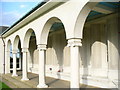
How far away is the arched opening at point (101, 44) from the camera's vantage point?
10156 millimetres

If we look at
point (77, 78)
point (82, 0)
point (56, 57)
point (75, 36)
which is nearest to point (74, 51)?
point (75, 36)

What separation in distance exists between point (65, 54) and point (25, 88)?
20.3 ft

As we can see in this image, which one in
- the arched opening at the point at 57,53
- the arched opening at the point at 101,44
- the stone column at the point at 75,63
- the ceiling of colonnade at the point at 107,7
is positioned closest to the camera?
the stone column at the point at 75,63

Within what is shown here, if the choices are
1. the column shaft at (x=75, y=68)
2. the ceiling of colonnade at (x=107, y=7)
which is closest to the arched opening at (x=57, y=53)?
the ceiling of colonnade at (x=107, y=7)

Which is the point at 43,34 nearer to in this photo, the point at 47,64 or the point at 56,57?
the point at 56,57

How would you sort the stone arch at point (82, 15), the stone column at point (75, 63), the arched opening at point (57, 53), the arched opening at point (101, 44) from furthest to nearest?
the arched opening at point (57, 53) < the arched opening at point (101, 44) < the stone column at point (75, 63) < the stone arch at point (82, 15)

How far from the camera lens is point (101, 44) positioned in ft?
38.8

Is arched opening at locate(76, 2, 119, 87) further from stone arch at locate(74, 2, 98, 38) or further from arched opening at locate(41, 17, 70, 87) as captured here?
arched opening at locate(41, 17, 70, 87)

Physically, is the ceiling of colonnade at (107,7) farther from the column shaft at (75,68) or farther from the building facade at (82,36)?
the column shaft at (75,68)

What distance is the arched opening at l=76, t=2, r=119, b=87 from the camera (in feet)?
33.3

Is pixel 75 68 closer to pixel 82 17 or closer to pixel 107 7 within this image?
pixel 82 17

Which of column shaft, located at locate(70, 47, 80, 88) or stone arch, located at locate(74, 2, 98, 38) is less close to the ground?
stone arch, located at locate(74, 2, 98, 38)

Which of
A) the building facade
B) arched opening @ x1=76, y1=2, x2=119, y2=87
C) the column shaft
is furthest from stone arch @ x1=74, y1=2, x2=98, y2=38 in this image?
arched opening @ x1=76, y1=2, x2=119, y2=87

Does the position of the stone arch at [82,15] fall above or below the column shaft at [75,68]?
above
